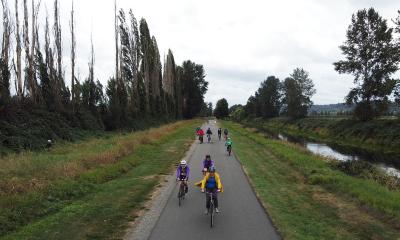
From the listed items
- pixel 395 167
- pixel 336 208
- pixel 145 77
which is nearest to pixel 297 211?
pixel 336 208

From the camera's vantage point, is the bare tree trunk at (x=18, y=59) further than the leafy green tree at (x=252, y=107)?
No

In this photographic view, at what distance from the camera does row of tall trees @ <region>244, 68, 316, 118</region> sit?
3922 inches

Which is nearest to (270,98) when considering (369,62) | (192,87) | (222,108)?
(192,87)

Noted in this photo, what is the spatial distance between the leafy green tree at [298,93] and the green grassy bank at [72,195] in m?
81.1

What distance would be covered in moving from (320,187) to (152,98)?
169 feet

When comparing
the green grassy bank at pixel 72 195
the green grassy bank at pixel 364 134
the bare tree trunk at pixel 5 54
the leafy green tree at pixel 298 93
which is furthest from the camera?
the leafy green tree at pixel 298 93

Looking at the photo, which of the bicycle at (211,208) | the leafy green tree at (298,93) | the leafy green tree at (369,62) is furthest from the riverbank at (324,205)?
the leafy green tree at (298,93)

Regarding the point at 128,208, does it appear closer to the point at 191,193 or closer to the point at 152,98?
the point at 191,193

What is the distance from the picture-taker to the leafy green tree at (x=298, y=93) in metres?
98.0

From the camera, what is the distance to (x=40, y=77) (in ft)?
101

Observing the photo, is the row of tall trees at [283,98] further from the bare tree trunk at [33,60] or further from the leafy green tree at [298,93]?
the bare tree trunk at [33,60]

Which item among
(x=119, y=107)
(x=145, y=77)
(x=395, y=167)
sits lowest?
(x=395, y=167)

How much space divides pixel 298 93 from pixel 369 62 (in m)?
46.0

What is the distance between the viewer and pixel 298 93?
337 feet
